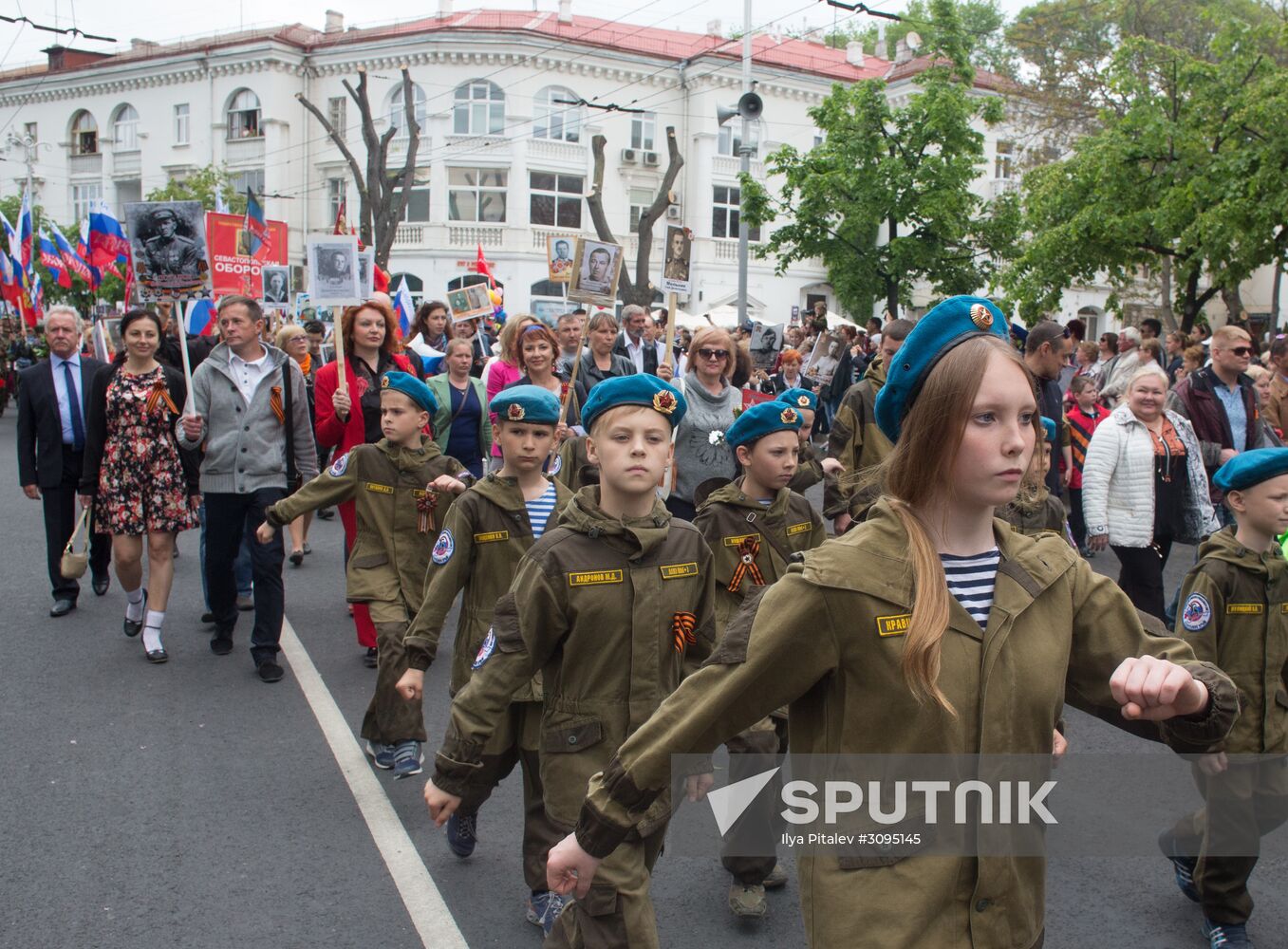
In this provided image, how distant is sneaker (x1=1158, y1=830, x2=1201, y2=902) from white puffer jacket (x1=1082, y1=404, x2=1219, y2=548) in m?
2.66

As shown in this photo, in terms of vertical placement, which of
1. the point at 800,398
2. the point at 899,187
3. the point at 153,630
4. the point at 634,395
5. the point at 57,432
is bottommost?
the point at 153,630

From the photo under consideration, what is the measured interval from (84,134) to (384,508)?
60.3m

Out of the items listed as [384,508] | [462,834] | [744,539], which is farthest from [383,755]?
[744,539]

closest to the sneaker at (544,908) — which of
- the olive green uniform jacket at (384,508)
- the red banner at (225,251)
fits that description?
the olive green uniform jacket at (384,508)

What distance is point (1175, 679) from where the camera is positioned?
6.33 ft

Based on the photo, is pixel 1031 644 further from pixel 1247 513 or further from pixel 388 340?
pixel 388 340

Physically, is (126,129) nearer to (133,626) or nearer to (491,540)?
(133,626)

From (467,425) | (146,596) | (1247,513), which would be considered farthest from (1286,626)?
(146,596)

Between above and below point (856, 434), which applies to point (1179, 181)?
above

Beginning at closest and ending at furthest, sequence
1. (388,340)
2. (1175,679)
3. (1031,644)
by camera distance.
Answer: (1175,679) → (1031,644) → (388,340)

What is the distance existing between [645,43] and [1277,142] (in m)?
38.5

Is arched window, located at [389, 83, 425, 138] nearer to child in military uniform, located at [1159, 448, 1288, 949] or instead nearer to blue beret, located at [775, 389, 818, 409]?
blue beret, located at [775, 389, 818, 409]

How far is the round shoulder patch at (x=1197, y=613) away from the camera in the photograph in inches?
163

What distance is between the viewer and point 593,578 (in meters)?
3.61
